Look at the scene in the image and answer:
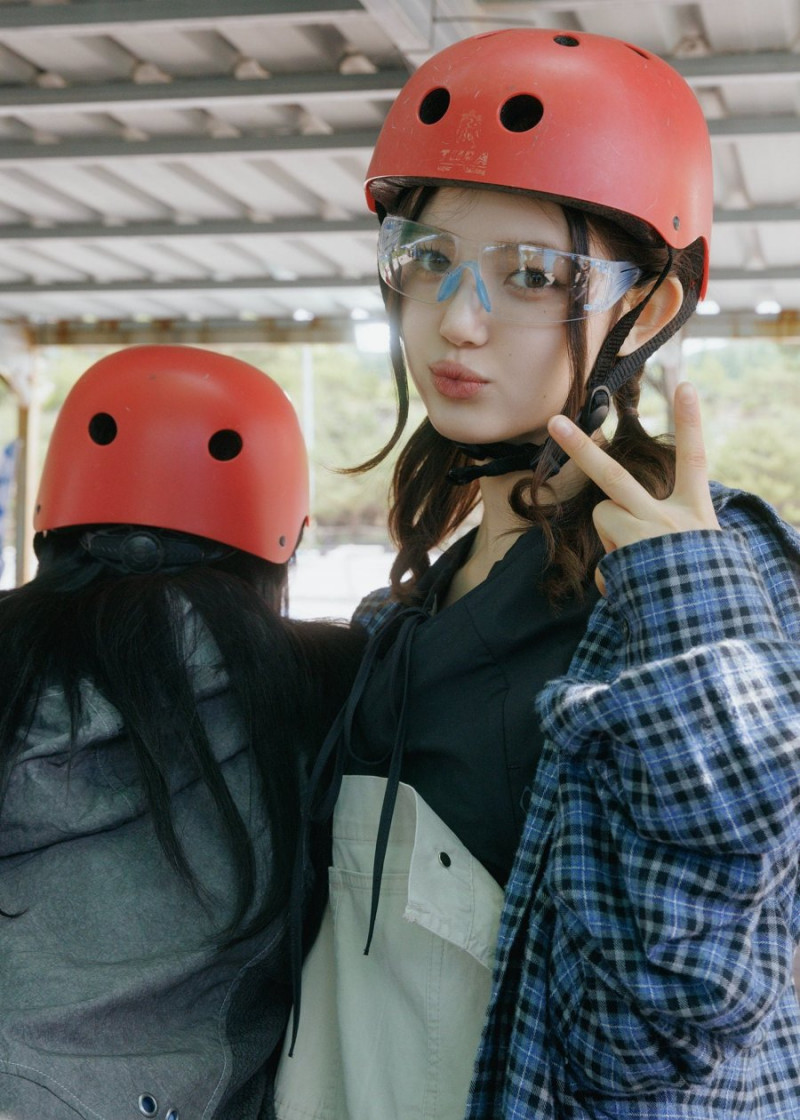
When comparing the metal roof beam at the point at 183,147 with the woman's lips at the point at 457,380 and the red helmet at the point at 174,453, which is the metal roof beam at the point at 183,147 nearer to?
the red helmet at the point at 174,453

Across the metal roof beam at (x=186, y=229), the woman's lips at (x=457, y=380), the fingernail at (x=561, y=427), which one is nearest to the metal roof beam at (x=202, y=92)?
the metal roof beam at (x=186, y=229)

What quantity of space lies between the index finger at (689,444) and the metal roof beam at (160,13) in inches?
133

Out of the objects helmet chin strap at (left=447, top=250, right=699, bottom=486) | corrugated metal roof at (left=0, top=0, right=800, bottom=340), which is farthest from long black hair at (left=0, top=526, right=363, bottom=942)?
corrugated metal roof at (left=0, top=0, right=800, bottom=340)

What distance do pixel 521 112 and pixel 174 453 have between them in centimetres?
87

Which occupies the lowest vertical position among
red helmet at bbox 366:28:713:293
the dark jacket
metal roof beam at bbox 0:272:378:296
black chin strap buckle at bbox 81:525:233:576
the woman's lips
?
the dark jacket

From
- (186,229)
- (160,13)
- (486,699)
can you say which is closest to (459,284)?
(486,699)

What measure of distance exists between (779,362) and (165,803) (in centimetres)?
3760

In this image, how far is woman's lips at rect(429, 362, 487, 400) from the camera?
1.58 meters

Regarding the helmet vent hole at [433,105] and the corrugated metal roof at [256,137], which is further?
the corrugated metal roof at [256,137]

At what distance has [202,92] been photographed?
509 centimetres

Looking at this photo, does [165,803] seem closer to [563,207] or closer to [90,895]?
[90,895]

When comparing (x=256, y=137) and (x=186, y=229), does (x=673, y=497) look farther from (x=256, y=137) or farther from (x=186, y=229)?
(x=186, y=229)

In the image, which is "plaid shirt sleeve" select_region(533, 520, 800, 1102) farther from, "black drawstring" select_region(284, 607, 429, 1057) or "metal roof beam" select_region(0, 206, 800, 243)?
"metal roof beam" select_region(0, 206, 800, 243)

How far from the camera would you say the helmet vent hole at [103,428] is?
225 cm
